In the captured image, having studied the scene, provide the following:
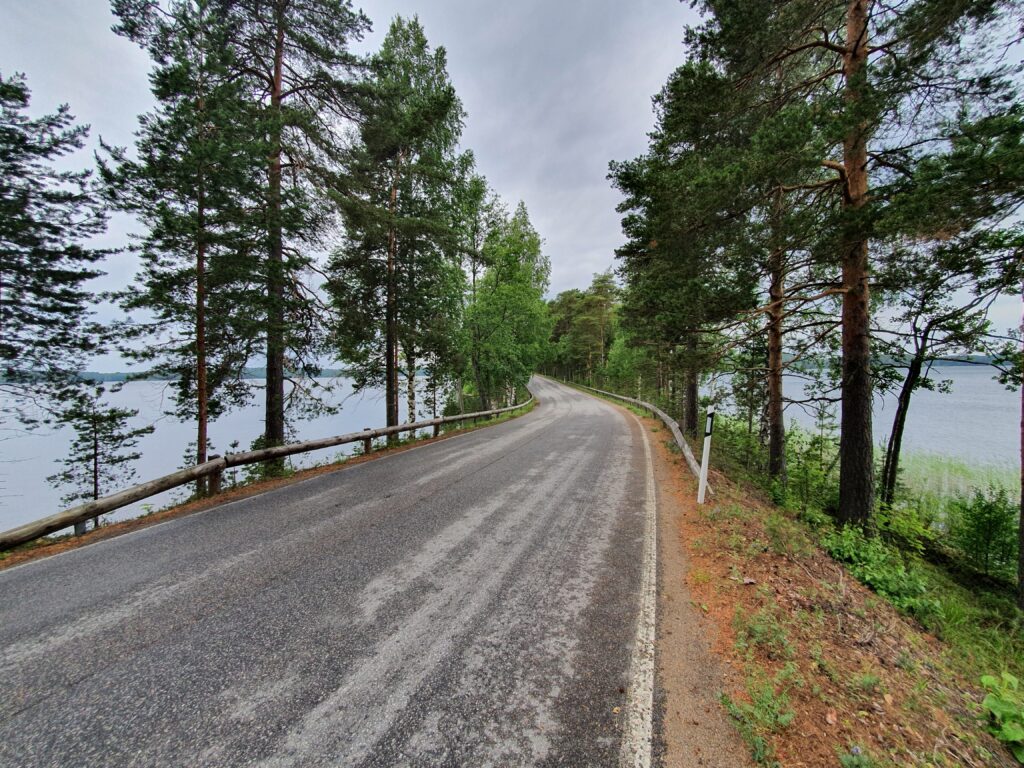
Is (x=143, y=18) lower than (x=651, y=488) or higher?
higher

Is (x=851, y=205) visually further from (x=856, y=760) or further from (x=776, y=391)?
(x=856, y=760)

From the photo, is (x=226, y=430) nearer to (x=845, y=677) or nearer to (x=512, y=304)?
(x=512, y=304)

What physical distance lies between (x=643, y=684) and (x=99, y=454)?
564 inches

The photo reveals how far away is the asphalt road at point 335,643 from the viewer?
5.98ft

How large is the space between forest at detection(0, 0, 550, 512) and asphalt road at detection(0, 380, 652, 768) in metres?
4.58

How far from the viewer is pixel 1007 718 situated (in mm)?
2186

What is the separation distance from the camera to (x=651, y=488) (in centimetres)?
632

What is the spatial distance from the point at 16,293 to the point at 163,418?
324 cm

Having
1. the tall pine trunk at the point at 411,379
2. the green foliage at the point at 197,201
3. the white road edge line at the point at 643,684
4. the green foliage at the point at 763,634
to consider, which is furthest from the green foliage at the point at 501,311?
the green foliage at the point at 763,634

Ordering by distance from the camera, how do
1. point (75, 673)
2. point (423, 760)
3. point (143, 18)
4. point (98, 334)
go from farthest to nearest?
point (98, 334)
point (143, 18)
point (75, 673)
point (423, 760)

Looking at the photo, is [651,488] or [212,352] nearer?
→ [651,488]

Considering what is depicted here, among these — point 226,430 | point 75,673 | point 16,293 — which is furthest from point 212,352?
point 226,430

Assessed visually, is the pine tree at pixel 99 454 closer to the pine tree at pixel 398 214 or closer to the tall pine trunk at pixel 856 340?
the pine tree at pixel 398 214

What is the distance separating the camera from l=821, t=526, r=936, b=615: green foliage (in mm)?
3932
